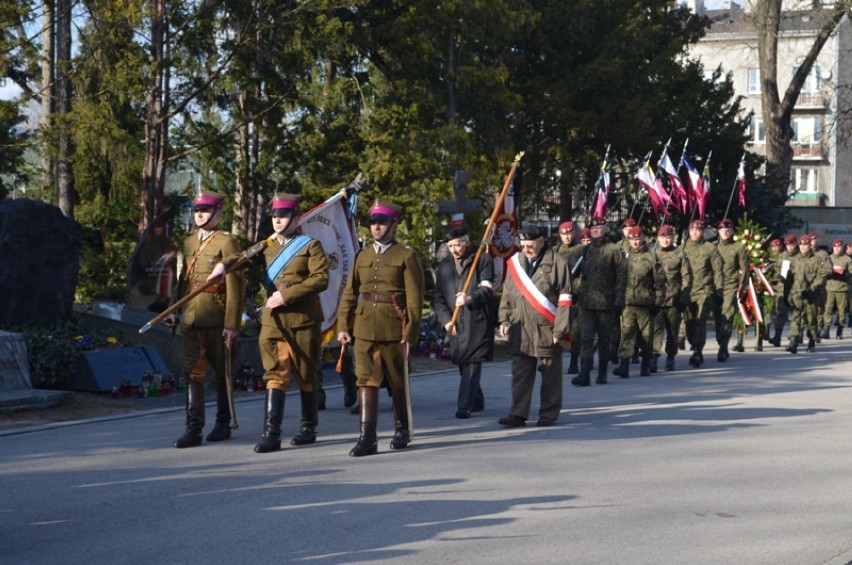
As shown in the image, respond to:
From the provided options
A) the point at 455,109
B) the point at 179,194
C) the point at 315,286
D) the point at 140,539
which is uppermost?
the point at 455,109

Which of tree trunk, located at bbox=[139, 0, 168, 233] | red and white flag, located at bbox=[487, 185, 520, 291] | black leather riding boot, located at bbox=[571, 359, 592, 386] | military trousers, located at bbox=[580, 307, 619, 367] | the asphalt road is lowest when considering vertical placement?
the asphalt road

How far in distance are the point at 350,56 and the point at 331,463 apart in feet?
52.1

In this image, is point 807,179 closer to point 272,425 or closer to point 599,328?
point 599,328

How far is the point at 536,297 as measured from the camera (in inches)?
450

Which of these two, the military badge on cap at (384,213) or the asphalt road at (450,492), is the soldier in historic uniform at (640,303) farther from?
the military badge on cap at (384,213)

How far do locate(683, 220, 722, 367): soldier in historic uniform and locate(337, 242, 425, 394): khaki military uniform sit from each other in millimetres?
9102

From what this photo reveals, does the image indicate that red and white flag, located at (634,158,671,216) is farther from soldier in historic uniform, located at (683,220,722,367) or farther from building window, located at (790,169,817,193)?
building window, located at (790,169,817,193)

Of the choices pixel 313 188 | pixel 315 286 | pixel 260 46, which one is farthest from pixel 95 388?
pixel 313 188

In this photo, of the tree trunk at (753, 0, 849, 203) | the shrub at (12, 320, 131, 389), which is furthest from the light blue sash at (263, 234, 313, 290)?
the tree trunk at (753, 0, 849, 203)

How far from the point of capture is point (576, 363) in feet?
55.4

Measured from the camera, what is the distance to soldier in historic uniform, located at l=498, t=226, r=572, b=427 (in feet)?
37.0

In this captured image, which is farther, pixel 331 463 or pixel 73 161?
pixel 73 161

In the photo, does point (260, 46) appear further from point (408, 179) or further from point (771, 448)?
point (771, 448)

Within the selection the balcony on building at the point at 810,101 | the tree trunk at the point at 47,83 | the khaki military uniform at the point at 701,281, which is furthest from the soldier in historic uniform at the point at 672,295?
the balcony on building at the point at 810,101
